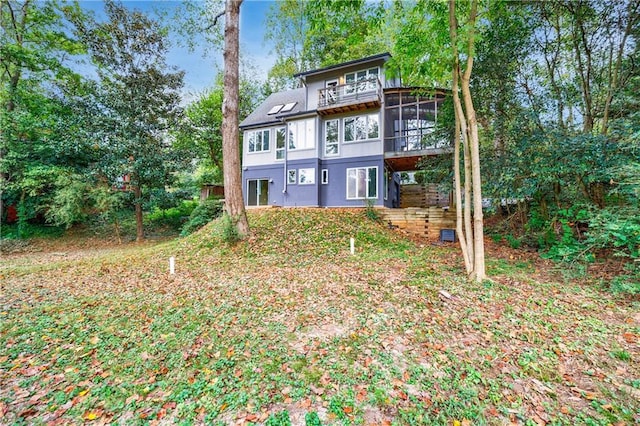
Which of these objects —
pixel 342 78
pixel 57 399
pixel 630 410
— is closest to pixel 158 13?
pixel 342 78

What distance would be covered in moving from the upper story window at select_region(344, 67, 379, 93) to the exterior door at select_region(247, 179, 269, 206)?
23.3 feet

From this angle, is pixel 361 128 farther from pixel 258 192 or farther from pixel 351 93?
pixel 258 192

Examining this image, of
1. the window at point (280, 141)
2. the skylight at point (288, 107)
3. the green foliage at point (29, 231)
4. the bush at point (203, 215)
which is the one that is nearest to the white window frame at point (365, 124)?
the window at point (280, 141)

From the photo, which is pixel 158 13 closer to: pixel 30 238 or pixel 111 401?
pixel 30 238

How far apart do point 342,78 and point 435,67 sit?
366 inches

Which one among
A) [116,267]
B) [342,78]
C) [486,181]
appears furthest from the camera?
[342,78]

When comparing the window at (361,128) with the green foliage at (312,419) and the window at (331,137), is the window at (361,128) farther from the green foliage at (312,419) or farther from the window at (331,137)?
the green foliage at (312,419)

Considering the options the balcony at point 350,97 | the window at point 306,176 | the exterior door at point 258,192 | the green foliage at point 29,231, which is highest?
the balcony at point 350,97

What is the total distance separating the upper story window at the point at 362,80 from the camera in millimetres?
13340

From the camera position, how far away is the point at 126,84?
43.0 feet

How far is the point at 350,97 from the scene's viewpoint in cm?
1381

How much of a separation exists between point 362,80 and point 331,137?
3.21 meters

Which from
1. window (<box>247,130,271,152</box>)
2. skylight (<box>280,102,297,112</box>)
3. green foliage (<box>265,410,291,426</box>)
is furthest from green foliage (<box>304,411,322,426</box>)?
skylight (<box>280,102,297,112</box>)

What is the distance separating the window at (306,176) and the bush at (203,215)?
4718mm
